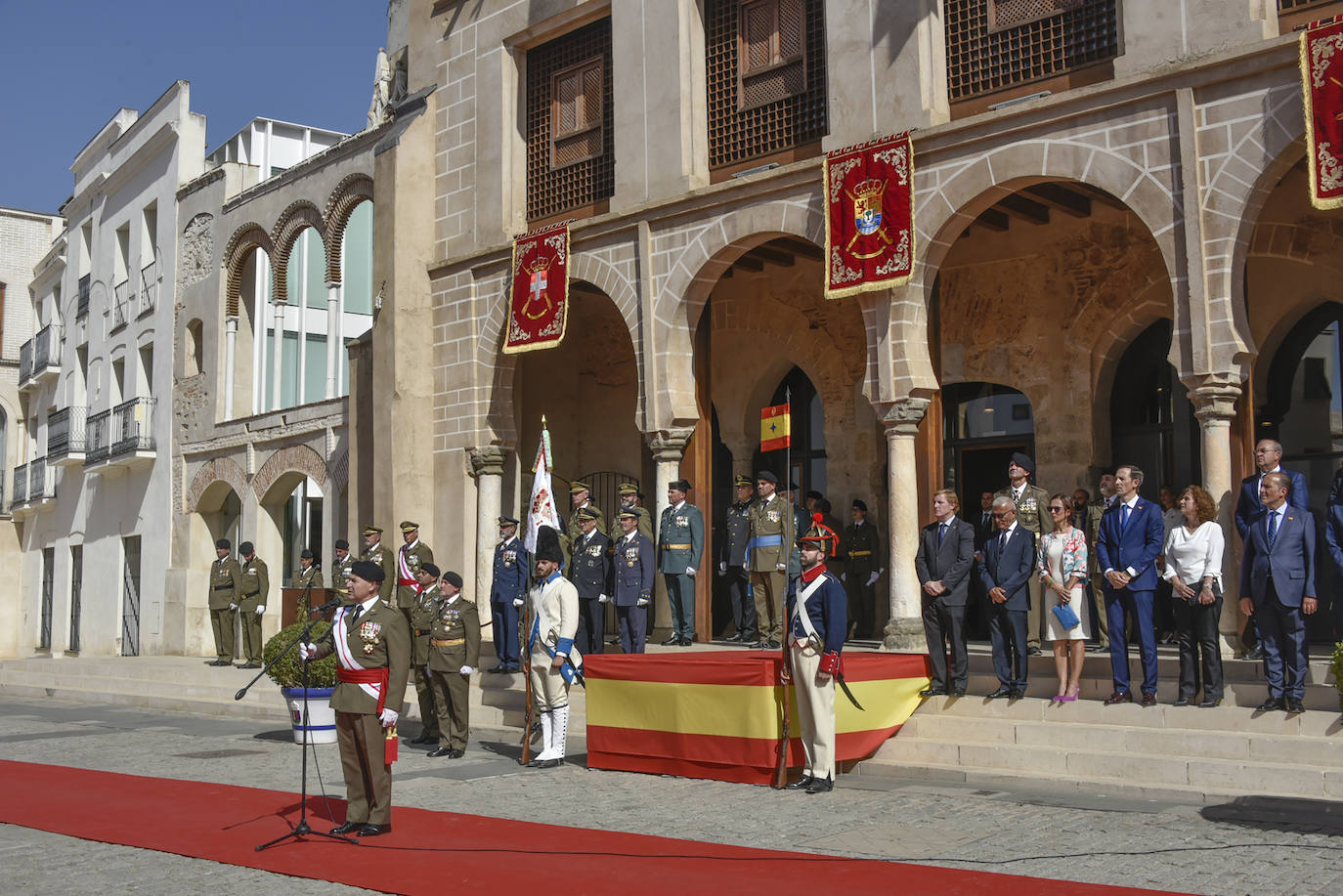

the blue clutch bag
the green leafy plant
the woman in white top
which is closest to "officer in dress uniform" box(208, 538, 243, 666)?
the green leafy plant

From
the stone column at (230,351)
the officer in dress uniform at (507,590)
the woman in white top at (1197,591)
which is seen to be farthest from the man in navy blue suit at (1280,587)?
the stone column at (230,351)

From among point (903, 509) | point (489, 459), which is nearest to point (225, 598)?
point (489, 459)

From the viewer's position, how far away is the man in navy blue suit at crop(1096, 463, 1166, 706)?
9953mm

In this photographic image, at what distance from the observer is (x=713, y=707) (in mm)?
10047

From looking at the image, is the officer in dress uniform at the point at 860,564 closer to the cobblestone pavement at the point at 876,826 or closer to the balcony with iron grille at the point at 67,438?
the cobblestone pavement at the point at 876,826

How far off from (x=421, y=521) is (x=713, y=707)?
8.93 meters

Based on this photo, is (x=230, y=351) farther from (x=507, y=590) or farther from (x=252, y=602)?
(x=507, y=590)

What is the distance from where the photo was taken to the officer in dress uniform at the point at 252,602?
19719mm

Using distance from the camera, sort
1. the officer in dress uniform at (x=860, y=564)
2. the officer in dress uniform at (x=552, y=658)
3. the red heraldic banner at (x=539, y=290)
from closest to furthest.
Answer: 1. the officer in dress uniform at (x=552, y=658)
2. the officer in dress uniform at (x=860, y=564)
3. the red heraldic banner at (x=539, y=290)

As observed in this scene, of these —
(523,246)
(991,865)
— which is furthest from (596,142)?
(991,865)

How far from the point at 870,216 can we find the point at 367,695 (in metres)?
7.67

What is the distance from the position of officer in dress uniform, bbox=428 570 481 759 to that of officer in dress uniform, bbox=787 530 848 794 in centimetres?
350

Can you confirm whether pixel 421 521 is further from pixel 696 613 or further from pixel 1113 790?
pixel 1113 790

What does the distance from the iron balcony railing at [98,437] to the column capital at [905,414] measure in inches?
802
